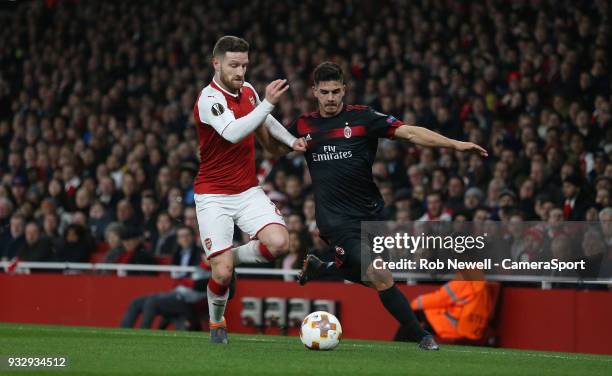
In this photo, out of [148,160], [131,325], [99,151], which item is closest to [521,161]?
[131,325]

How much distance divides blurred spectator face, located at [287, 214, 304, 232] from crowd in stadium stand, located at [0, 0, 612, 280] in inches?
1.2

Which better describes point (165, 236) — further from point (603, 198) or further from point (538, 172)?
point (603, 198)

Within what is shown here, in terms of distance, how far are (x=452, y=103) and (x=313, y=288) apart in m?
4.28

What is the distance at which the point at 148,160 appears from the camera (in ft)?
62.6

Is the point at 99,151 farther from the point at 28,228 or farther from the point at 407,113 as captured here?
the point at 407,113

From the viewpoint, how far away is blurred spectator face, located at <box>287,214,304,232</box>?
47.6 feet

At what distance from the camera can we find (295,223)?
14562 mm

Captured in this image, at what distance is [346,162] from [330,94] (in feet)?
1.89

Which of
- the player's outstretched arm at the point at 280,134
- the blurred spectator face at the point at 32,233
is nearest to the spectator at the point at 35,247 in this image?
the blurred spectator face at the point at 32,233

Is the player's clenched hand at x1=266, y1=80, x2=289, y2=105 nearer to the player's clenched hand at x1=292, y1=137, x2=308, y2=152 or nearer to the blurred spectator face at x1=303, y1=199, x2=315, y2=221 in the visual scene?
the player's clenched hand at x1=292, y1=137, x2=308, y2=152

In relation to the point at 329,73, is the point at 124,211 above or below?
below

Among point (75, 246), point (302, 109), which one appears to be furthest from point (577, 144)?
point (75, 246)

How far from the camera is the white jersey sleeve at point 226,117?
927 cm

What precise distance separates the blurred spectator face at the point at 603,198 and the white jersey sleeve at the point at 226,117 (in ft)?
17.0
